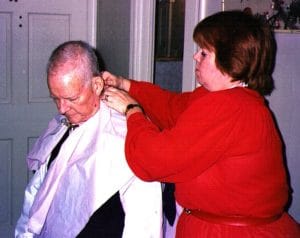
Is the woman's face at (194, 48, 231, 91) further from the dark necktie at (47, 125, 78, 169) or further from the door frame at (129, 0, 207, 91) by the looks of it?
the door frame at (129, 0, 207, 91)

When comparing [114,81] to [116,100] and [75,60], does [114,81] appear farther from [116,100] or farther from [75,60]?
[75,60]

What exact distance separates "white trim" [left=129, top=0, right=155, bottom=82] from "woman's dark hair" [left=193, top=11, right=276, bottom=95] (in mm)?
1080

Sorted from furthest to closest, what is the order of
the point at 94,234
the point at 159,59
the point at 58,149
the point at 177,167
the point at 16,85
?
the point at 159,59 → the point at 16,85 → the point at 58,149 → the point at 94,234 → the point at 177,167

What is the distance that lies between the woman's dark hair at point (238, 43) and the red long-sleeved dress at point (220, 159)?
0.07m

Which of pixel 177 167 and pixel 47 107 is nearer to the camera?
pixel 177 167

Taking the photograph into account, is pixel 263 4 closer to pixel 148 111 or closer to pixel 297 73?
pixel 297 73

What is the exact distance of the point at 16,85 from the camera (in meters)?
2.77

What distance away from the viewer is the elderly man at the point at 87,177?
1332 mm

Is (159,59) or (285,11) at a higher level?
(285,11)

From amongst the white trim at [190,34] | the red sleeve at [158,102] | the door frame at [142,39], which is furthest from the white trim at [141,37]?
the red sleeve at [158,102]

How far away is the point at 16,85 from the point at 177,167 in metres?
1.85

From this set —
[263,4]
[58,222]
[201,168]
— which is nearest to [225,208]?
[201,168]

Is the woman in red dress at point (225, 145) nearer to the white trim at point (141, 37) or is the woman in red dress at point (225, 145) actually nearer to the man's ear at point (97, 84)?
the man's ear at point (97, 84)

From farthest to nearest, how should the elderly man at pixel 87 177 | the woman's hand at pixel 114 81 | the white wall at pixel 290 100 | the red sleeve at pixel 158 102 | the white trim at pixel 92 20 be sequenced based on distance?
the white trim at pixel 92 20, the white wall at pixel 290 100, the red sleeve at pixel 158 102, the woman's hand at pixel 114 81, the elderly man at pixel 87 177
